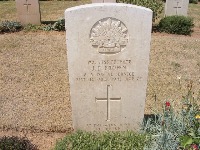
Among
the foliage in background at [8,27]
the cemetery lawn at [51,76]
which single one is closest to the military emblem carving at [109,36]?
the cemetery lawn at [51,76]

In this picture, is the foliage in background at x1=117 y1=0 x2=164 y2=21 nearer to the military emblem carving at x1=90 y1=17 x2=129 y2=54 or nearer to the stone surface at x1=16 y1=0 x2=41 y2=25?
the stone surface at x1=16 y1=0 x2=41 y2=25

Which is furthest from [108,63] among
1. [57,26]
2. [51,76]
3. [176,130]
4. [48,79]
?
[57,26]

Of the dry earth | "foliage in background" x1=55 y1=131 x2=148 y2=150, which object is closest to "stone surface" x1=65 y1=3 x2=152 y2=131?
"foliage in background" x1=55 y1=131 x2=148 y2=150

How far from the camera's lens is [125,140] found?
473cm

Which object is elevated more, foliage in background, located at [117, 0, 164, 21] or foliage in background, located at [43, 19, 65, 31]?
foliage in background, located at [117, 0, 164, 21]

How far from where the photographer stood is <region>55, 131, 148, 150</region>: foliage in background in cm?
458

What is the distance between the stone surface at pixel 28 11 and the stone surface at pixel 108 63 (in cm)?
757

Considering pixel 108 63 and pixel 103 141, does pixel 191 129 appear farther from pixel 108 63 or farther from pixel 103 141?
pixel 108 63

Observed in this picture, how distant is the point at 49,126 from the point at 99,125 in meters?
1.02

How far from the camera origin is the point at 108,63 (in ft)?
14.9

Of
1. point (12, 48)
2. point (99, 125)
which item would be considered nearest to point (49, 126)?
point (99, 125)

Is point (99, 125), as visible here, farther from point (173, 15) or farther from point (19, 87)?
point (173, 15)

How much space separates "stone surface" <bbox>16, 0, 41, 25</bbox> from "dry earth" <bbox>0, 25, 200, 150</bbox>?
1.02m

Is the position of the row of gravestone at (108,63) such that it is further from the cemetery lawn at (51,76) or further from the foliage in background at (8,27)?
the foliage in background at (8,27)
